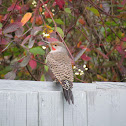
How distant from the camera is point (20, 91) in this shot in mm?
2441

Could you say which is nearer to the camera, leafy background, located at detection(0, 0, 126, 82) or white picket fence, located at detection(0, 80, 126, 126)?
white picket fence, located at detection(0, 80, 126, 126)

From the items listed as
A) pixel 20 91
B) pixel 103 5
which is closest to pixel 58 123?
pixel 20 91

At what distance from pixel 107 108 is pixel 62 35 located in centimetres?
95

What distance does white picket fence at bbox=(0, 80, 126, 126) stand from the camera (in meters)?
2.32

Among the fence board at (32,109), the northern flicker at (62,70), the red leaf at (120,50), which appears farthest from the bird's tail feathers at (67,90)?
the red leaf at (120,50)

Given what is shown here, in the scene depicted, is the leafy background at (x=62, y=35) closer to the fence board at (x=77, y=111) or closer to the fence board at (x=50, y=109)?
the fence board at (x=77, y=111)

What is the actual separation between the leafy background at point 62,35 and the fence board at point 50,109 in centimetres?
74

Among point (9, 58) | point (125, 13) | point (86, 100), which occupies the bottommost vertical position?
point (9, 58)

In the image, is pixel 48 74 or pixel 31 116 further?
pixel 48 74

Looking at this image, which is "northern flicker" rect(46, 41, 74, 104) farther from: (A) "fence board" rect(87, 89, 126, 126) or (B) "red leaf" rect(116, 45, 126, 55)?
(B) "red leaf" rect(116, 45, 126, 55)

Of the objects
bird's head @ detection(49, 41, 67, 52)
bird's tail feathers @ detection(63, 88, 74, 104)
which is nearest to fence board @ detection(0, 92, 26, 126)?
bird's tail feathers @ detection(63, 88, 74, 104)

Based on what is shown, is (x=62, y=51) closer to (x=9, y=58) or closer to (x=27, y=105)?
(x=9, y=58)

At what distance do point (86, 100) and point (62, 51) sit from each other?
1.45 metres

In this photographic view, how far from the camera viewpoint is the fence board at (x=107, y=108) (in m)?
2.75
